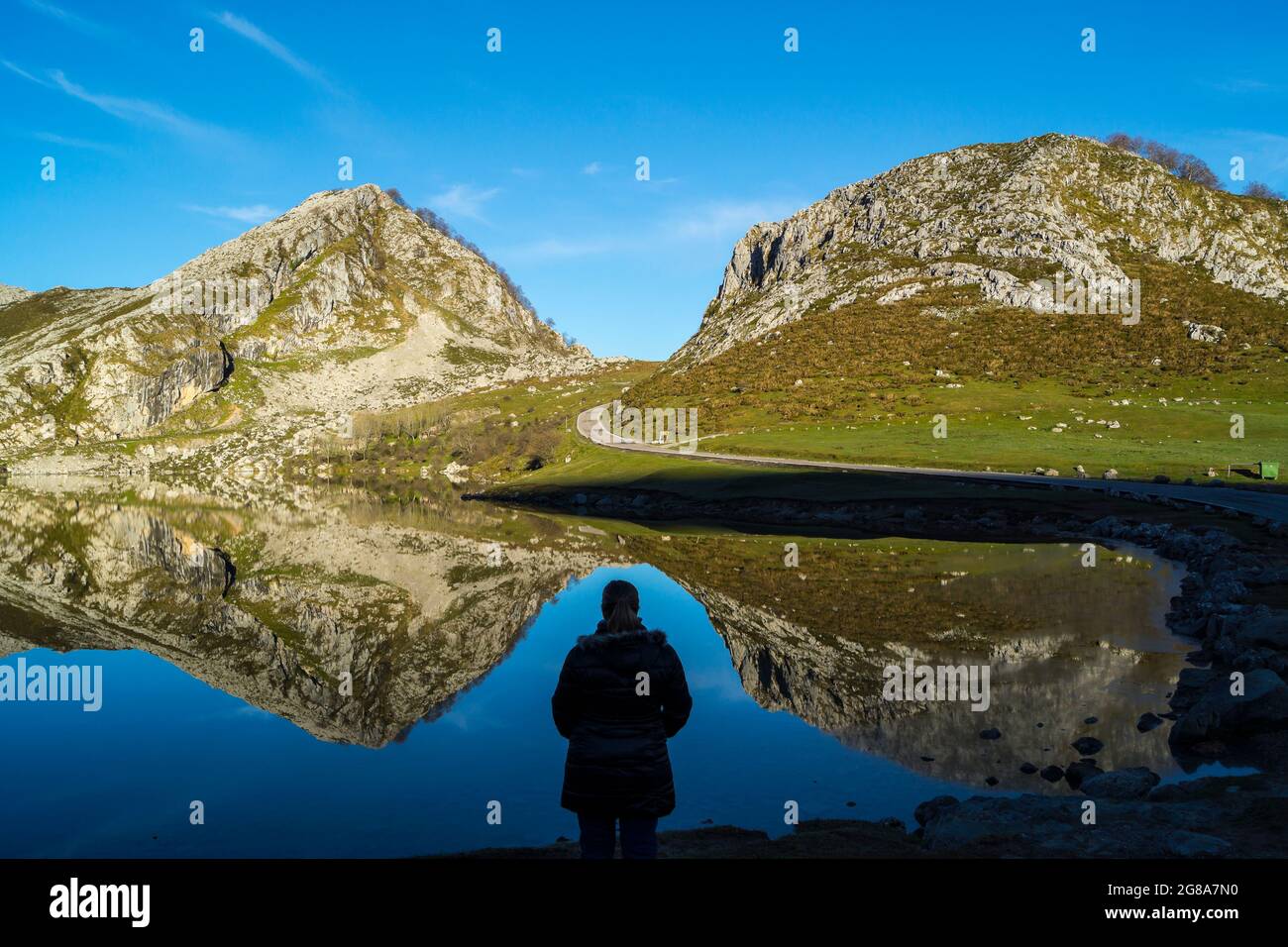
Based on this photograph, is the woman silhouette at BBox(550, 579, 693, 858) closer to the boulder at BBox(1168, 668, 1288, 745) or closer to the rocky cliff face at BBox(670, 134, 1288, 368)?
the boulder at BBox(1168, 668, 1288, 745)

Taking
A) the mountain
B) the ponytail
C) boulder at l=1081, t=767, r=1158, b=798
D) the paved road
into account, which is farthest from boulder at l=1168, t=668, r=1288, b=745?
the mountain

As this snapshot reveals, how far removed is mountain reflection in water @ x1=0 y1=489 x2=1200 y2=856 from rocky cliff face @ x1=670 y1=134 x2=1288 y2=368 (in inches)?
4392

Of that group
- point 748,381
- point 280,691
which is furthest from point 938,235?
point 280,691

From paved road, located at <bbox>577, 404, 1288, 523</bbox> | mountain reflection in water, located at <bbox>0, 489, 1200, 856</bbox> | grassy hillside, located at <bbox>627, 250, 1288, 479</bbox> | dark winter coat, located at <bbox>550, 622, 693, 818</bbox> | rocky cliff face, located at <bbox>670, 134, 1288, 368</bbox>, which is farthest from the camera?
rocky cliff face, located at <bbox>670, 134, 1288, 368</bbox>

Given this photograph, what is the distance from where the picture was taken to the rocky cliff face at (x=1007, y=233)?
140375mm

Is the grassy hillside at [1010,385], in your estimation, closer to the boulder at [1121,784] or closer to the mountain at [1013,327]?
the mountain at [1013,327]

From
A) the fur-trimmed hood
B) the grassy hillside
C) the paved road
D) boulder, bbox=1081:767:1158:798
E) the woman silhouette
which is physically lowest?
boulder, bbox=1081:767:1158:798

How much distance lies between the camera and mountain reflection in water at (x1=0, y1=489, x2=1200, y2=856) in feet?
51.0

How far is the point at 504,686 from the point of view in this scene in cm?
2492

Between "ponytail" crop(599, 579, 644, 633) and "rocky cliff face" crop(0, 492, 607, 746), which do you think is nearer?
"ponytail" crop(599, 579, 644, 633)

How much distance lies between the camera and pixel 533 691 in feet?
79.5

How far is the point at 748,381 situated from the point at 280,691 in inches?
4530

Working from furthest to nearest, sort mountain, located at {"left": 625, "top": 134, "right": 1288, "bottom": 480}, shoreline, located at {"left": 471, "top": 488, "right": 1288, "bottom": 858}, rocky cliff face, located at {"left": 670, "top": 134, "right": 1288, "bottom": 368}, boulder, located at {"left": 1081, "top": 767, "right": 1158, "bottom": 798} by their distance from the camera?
rocky cliff face, located at {"left": 670, "top": 134, "right": 1288, "bottom": 368}, mountain, located at {"left": 625, "top": 134, "right": 1288, "bottom": 480}, boulder, located at {"left": 1081, "top": 767, "right": 1158, "bottom": 798}, shoreline, located at {"left": 471, "top": 488, "right": 1288, "bottom": 858}
